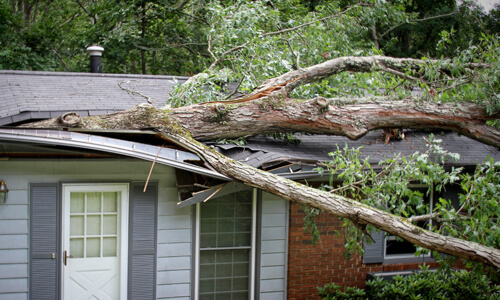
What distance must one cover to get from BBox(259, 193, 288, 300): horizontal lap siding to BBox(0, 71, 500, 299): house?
14 millimetres

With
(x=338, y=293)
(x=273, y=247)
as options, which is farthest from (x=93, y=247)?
(x=338, y=293)

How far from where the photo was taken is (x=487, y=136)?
22.6 ft

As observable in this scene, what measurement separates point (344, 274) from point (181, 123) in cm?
342

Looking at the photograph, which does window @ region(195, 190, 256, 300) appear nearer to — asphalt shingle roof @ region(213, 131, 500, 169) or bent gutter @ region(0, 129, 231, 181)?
asphalt shingle roof @ region(213, 131, 500, 169)

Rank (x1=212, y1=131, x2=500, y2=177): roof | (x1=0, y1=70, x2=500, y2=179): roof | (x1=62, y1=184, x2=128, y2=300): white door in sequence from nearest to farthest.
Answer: (x1=0, y1=70, x2=500, y2=179): roof
(x1=212, y1=131, x2=500, y2=177): roof
(x1=62, y1=184, x2=128, y2=300): white door

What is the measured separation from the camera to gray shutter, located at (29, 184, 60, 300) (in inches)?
240

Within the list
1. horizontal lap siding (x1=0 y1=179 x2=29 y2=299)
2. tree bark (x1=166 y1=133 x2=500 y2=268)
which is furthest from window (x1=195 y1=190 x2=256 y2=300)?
horizontal lap siding (x1=0 y1=179 x2=29 y2=299)

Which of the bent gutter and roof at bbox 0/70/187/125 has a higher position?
roof at bbox 0/70/187/125

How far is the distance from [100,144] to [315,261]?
3.73 metres

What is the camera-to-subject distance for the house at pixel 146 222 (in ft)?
19.7

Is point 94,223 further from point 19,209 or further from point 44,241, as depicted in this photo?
point 19,209

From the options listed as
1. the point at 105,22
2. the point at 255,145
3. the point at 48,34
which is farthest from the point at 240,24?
the point at 48,34

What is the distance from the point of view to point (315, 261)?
23.5 ft

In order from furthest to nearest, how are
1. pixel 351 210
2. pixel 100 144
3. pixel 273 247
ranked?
pixel 273 247 < pixel 351 210 < pixel 100 144
